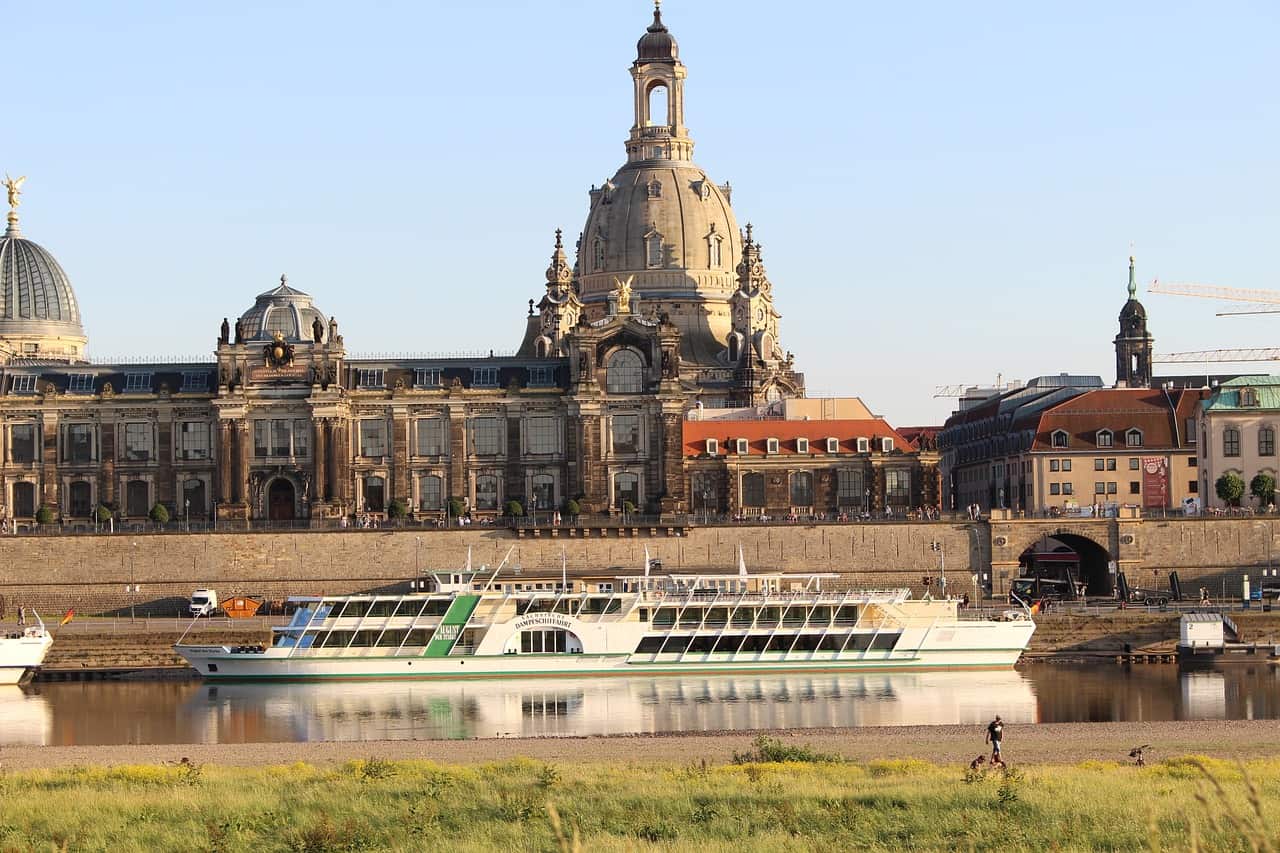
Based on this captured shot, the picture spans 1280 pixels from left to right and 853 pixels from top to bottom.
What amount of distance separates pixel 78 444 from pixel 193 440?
6354 mm

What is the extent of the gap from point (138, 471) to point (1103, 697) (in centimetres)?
6186

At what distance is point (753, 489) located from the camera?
127062mm

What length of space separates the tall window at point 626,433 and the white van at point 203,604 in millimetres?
24001

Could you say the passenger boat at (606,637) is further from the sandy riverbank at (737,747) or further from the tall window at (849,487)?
the tall window at (849,487)

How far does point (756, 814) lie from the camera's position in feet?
140

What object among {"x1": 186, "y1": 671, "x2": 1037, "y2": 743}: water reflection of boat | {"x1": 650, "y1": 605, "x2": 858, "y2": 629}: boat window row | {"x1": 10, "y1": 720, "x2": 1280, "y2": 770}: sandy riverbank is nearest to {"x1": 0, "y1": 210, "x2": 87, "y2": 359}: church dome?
{"x1": 186, "y1": 671, "x2": 1037, "y2": 743}: water reflection of boat

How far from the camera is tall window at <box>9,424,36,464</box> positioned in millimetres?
122500

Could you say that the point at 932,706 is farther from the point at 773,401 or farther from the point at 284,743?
the point at 773,401

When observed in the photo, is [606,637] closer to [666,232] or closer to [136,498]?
[136,498]

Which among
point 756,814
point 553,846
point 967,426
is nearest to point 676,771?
point 756,814

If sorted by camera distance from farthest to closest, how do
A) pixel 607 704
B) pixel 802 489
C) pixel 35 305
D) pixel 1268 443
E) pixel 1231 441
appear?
pixel 35 305
pixel 1231 441
pixel 802 489
pixel 1268 443
pixel 607 704

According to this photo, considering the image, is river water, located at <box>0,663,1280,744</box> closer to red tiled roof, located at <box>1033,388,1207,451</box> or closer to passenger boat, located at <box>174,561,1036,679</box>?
passenger boat, located at <box>174,561,1036,679</box>

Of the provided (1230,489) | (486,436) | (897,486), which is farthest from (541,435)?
(1230,489)

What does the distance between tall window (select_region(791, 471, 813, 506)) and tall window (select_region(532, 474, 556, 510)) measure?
14.3 metres
